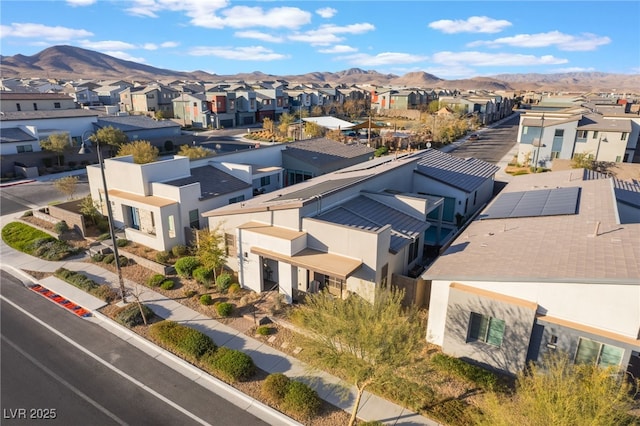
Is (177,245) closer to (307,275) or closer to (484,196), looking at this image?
(307,275)

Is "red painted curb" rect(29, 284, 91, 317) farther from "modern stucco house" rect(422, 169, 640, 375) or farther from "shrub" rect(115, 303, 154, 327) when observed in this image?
"modern stucco house" rect(422, 169, 640, 375)

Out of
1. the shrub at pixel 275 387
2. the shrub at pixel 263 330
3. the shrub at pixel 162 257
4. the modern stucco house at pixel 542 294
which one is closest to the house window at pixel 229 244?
the shrub at pixel 162 257

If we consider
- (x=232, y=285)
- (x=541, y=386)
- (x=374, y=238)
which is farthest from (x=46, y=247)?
(x=541, y=386)

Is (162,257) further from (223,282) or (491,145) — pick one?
(491,145)

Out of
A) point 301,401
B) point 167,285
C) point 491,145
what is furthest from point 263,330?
point 491,145

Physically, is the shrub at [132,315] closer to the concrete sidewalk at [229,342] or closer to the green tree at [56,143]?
the concrete sidewalk at [229,342]
